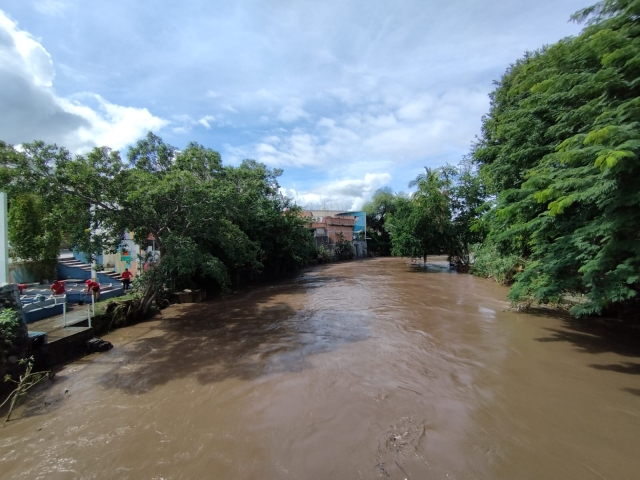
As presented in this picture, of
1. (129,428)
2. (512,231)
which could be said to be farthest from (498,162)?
(129,428)

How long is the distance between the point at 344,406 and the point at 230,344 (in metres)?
3.80

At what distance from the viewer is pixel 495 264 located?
15.6 metres

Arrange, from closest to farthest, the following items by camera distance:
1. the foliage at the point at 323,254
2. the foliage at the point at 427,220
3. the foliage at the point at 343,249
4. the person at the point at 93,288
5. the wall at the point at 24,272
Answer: the person at the point at 93,288
the wall at the point at 24,272
the foliage at the point at 427,220
the foliage at the point at 323,254
the foliage at the point at 343,249

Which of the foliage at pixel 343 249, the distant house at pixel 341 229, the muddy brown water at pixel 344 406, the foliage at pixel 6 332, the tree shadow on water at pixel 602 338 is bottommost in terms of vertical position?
the muddy brown water at pixel 344 406

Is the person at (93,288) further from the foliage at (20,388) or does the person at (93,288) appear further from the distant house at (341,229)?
the distant house at (341,229)

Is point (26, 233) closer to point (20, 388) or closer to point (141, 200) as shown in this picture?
point (141, 200)

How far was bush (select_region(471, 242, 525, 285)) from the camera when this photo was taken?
544 inches

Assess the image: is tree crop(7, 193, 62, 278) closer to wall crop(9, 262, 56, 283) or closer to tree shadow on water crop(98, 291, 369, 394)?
wall crop(9, 262, 56, 283)

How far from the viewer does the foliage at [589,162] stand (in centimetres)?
455

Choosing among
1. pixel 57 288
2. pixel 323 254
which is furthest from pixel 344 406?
pixel 323 254

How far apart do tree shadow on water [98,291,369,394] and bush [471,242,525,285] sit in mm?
7995

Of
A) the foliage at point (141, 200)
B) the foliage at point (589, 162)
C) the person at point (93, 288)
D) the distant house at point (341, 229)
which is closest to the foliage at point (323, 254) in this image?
the distant house at point (341, 229)

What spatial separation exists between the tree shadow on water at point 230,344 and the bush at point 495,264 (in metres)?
7.99

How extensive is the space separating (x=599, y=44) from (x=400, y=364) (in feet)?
19.9
